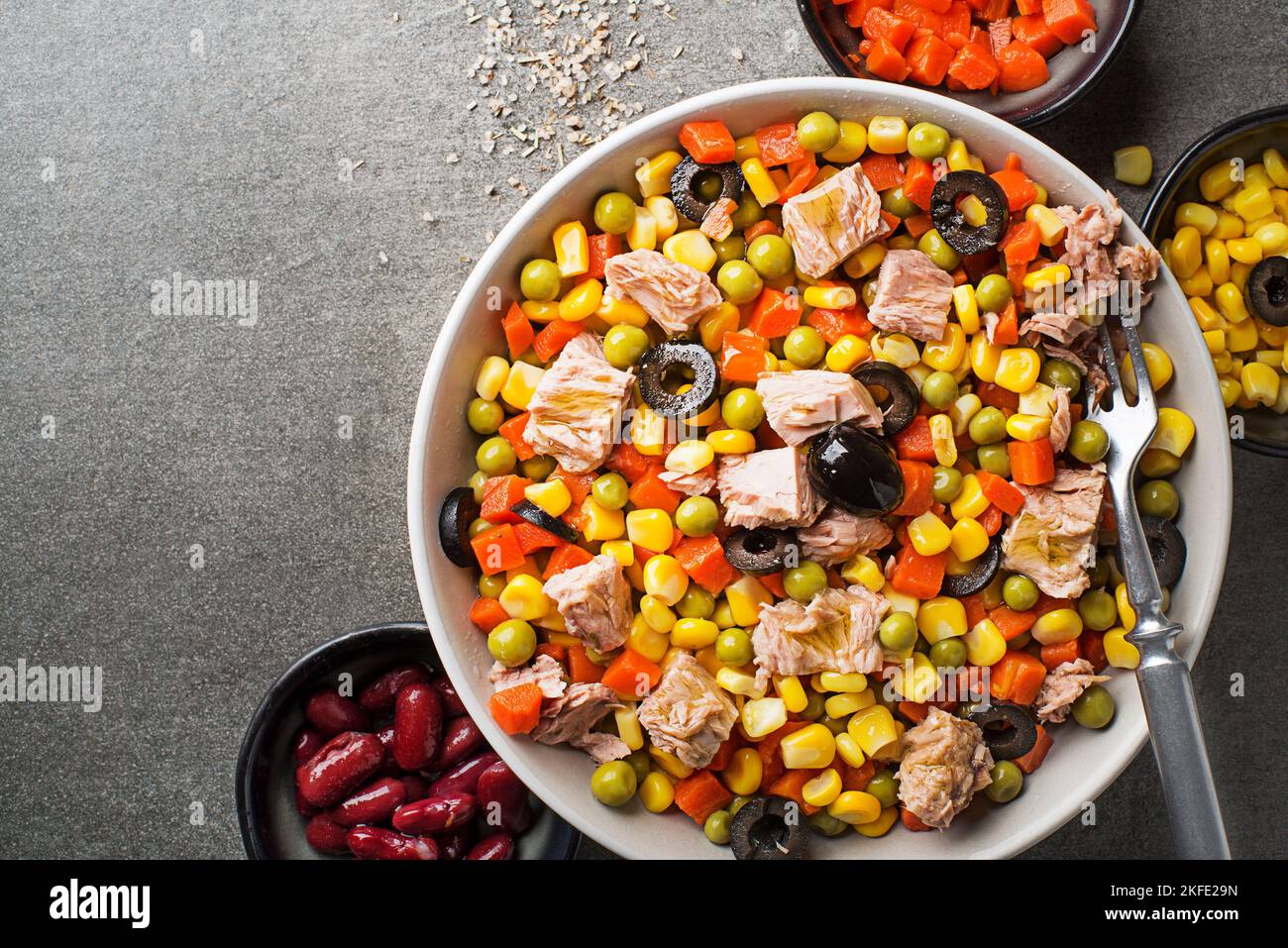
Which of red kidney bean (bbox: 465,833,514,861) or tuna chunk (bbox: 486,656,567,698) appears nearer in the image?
tuna chunk (bbox: 486,656,567,698)

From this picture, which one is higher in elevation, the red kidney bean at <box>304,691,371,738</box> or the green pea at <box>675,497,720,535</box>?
the green pea at <box>675,497,720,535</box>

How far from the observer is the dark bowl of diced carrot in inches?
131

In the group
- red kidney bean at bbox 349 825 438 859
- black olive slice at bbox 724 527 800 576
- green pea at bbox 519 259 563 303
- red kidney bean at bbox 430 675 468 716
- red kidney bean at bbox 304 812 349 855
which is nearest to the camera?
black olive slice at bbox 724 527 800 576

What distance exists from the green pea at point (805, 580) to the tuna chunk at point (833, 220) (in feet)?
3.01

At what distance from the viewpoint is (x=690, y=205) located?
10.1 ft

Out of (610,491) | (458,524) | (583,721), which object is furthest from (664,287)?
(583,721)

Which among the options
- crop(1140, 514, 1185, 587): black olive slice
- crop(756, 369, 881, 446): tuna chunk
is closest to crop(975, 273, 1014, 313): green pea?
crop(756, 369, 881, 446): tuna chunk

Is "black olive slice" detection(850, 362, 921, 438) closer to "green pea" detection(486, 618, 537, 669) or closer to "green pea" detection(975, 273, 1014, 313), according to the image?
"green pea" detection(975, 273, 1014, 313)

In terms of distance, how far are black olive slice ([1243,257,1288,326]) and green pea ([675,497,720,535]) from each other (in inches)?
82.2

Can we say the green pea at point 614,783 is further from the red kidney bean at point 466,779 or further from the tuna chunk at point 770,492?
the tuna chunk at point 770,492

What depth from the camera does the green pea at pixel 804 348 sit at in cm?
295

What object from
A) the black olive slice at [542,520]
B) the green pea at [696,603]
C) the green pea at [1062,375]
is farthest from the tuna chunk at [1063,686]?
the black olive slice at [542,520]

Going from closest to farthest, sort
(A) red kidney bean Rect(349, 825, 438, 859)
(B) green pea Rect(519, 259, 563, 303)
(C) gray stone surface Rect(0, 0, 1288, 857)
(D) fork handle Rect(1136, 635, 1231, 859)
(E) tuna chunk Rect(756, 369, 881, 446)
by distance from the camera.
Result: (D) fork handle Rect(1136, 635, 1231, 859) → (E) tuna chunk Rect(756, 369, 881, 446) → (B) green pea Rect(519, 259, 563, 303) → (A) red kidney bean Rect(349, 825, 438, 859) → (C) gray stone surface Rect(0, 0, 1288, 857)

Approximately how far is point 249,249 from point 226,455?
805 mm
